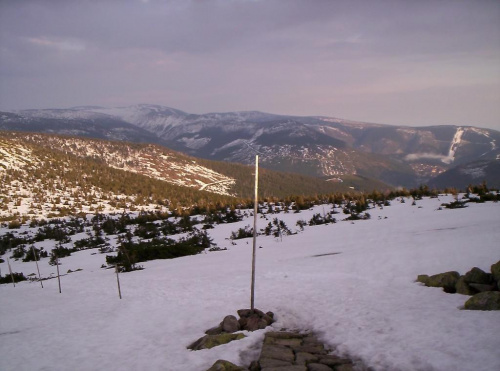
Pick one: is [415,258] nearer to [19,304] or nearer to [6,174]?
[19,304]

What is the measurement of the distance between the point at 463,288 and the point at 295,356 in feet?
19.5

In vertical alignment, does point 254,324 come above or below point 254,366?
below

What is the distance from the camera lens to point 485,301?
839cm

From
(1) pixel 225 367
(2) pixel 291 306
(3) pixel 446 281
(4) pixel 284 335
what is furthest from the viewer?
(2) pixel 291 306

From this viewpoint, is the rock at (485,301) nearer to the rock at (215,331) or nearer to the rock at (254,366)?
the rock at (254,366)

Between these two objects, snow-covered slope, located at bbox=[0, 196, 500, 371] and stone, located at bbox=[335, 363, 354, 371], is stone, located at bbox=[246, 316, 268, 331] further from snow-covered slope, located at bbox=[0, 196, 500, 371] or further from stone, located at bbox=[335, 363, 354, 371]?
stone, located at bbox=[335, 363, 354, 371]

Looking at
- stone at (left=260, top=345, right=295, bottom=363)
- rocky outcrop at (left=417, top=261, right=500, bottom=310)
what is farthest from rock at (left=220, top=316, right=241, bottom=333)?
rocky outcrop at (left=417, top=261, right=500, bottom=310)

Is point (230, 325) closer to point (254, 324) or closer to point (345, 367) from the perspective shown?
point (254, 324)

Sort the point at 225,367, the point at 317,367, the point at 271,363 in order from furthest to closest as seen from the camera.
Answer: the point at 271,363
the point at 225,367
the point at 317,367

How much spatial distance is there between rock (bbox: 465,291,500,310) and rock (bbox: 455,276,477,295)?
1051 millimetres

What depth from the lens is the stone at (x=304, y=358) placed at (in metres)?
7.12

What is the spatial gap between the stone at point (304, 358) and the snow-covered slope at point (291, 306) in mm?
785

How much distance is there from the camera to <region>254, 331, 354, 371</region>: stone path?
22.4 feet

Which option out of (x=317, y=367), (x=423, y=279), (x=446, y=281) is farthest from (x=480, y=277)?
(x=317, y=367)
